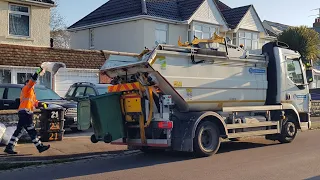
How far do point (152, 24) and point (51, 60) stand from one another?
26.2 ft

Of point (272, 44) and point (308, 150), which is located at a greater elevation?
point (272, 44)

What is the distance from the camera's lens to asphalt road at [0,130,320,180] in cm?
820

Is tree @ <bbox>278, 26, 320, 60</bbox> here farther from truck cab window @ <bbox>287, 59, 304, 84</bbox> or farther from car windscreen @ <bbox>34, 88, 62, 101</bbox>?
car windscreen @ <bbox>34, 88, 62, 101</bbox>

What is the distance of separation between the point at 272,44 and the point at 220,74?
8.49 ft

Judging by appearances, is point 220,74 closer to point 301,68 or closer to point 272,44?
point 272,44

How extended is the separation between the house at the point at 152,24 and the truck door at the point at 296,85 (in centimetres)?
1426

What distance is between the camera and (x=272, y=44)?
12.6 m

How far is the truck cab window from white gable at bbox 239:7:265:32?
18773mm

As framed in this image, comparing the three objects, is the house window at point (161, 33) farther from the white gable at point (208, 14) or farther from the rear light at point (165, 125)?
the rear light at point (165, 125)

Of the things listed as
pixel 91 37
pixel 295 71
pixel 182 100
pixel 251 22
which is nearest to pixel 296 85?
pixel 295 71

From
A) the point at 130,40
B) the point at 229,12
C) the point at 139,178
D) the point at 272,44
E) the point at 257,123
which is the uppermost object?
the point at 229,12

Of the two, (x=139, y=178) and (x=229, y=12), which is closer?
(x=139, y=178)

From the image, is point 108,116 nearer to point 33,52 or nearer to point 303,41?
point 33,52

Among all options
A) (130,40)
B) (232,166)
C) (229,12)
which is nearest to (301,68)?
(232,166)
